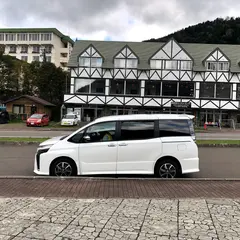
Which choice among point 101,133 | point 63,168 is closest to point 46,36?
point 101,133

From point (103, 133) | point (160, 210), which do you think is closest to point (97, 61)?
point (103, 133)

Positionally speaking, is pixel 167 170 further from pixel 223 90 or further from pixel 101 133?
pixel 223 90

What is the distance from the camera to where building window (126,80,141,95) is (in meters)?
46.0

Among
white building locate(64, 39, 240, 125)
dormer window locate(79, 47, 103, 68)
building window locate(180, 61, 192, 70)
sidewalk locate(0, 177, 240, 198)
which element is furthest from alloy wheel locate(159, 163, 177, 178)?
dormer window locate(79, 47, 103, 68)

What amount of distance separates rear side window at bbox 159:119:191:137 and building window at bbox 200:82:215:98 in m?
37.7

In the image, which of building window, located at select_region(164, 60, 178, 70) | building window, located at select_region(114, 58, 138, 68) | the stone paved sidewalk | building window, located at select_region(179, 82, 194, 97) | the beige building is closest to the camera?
the stone paved sidewalk

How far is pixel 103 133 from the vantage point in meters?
8.80

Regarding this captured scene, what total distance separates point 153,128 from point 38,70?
175 ft

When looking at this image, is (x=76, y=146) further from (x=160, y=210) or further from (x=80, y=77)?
(x=80, y=77)

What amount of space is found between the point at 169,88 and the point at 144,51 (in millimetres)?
7813

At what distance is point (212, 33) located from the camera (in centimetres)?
8762

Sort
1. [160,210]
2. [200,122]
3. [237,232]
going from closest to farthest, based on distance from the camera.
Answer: [237,232]
[160,210]
[200,122]

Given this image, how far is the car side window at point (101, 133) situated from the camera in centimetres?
874

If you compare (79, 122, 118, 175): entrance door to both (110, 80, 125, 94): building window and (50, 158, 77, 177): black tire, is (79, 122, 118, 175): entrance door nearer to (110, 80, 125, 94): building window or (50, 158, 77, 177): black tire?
(50, 158, 77, 177): black tire
